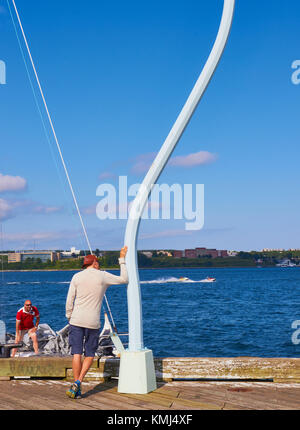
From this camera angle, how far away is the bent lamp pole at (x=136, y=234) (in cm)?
655

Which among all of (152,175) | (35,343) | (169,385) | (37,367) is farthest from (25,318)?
(152,175)

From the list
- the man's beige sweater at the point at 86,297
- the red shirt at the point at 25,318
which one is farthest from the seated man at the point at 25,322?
the man's beige sweater at the point at 86,297

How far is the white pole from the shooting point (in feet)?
21.9

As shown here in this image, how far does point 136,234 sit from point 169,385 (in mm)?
2012

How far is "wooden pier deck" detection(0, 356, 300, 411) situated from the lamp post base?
3.9 inches

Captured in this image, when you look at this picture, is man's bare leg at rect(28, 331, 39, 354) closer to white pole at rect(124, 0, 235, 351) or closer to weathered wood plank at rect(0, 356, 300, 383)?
weathered wood plank at rect(0, 356, 300, 383)

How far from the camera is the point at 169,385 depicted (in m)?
6.96

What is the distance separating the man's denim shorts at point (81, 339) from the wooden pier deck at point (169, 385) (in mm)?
539

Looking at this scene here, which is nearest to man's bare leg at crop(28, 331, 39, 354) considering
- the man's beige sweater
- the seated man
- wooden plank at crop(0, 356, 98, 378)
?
the seated man

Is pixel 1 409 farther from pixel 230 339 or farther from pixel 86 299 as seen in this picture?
pixel 230 339

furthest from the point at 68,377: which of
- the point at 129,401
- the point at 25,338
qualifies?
the point at 25,338

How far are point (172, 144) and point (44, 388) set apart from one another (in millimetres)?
3503

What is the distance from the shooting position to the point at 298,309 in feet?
198

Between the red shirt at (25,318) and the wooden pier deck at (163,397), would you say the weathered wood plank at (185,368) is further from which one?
the red shirt at (25,318)
